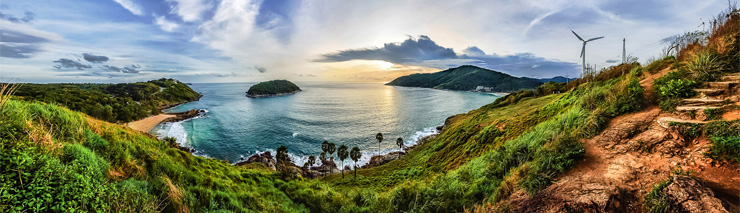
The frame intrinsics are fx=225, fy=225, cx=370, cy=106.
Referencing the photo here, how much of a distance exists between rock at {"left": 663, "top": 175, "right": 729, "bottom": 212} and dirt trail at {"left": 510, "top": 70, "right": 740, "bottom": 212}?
0.23m

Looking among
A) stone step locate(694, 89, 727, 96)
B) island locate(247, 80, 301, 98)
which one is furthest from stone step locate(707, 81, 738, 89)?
island locate(247, 80, 301, 98)

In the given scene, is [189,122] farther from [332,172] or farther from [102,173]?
[102,173]

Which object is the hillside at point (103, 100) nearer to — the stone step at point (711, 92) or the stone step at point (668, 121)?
the stone step at point (668, 121)

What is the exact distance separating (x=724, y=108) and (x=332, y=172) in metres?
41.4

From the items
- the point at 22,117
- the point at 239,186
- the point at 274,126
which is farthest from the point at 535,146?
the point at 274,126

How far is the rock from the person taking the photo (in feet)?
15.1

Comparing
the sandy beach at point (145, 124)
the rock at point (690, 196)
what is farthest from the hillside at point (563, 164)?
the sandy beach at point (145, 124)

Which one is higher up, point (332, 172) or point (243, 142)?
point (243, 142)

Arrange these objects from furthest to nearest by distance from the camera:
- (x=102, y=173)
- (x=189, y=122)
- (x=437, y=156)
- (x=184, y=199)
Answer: (x=189, y=122) → (x=437, y=156) → (x=184, y=199) → (x=102, y=173)

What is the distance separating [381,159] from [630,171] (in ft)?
129

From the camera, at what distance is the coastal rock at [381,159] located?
1688 inches

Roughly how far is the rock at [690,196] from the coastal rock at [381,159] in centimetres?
3879

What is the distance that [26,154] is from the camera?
4.58m

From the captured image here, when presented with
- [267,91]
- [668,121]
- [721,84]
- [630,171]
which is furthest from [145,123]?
[267,91]
